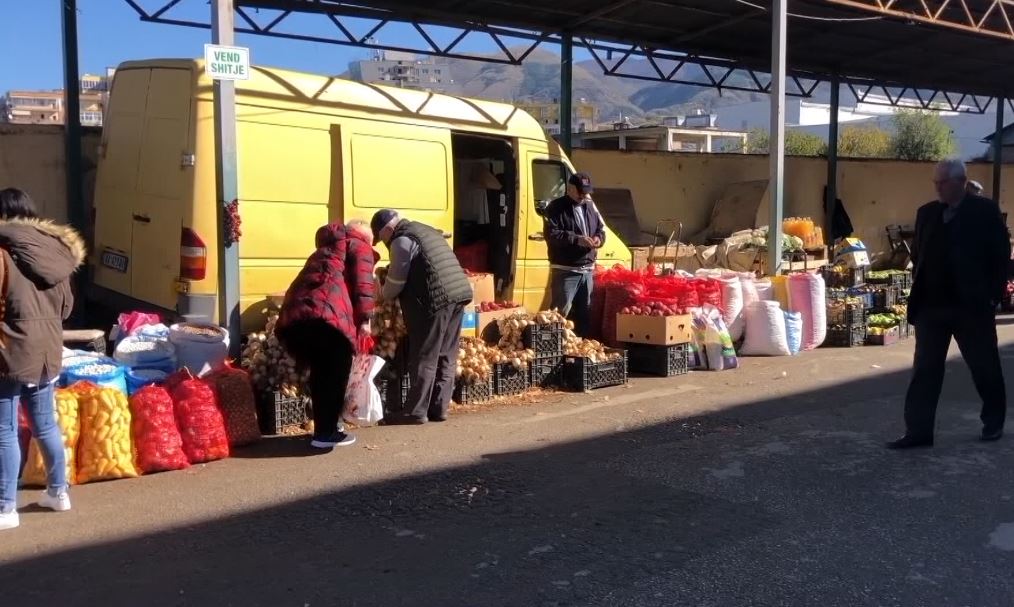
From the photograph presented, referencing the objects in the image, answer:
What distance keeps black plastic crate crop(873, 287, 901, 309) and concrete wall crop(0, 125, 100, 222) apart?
9.94 metres

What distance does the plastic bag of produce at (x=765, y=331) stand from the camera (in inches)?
407

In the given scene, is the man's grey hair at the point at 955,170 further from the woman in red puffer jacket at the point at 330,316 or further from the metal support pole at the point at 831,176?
the metal support pole at the point at 831,176

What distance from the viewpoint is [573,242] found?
8984 mm

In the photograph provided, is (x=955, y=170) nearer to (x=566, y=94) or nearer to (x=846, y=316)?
(x=846, y=316)

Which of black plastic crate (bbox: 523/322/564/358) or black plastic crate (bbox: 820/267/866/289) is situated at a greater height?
black plastic crate (bbox: 820/267/866/289)

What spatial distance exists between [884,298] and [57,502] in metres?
10.6

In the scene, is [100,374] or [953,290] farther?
[953,290]

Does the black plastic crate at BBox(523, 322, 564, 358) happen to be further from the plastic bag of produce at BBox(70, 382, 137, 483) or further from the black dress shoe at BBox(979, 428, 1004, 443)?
the plastic bag of produce at BBox(70, 382, 137, 483)

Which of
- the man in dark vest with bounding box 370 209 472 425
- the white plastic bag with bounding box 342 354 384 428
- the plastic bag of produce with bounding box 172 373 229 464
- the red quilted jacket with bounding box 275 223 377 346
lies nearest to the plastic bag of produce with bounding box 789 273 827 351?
the man in dark vest with bounding box 370 209 472 425

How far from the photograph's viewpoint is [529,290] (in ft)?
31.4

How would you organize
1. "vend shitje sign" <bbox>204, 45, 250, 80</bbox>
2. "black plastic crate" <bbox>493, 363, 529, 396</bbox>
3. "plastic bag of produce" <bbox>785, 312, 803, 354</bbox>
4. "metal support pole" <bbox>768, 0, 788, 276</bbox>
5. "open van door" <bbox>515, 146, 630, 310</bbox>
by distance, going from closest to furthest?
1. "vend shitje sign" <bbox>204, 45, 250, 80</bbox>
2. "black plastic crate" <bbox>493, 363, 529, 396</bbox>
3. "open van door" <bbox>515, 146, 630, 310</bbox>
4. "plastic bag of produce" <bbox>785, 312, 803, 354</bbox>
5. "metal support pole" <bbox>768, 0, 788, 276</bbox>

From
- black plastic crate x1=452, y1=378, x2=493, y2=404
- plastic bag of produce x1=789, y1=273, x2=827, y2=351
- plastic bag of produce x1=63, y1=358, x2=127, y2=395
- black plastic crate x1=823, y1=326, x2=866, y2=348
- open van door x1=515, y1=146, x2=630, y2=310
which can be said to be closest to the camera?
plastic bag of produce x1=63, y1=358, x2=127, y2=395

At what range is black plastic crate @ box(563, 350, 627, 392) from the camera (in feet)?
27.6

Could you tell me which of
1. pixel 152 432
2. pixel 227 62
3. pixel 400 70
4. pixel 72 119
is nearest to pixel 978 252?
pixel 227 62
